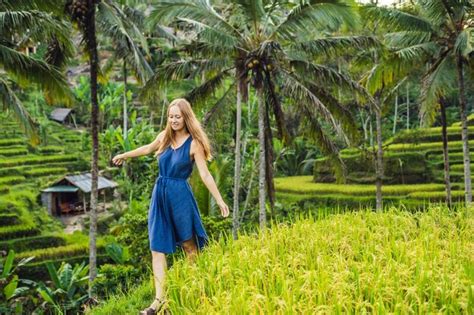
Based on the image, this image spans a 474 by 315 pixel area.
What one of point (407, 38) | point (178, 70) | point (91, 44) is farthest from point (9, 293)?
point (407, 38)

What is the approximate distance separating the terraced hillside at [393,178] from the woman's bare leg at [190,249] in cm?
1402

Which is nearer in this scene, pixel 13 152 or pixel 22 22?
pixel 22 22

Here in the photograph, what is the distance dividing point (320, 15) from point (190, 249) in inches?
269

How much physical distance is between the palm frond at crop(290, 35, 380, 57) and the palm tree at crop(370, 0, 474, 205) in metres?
1.46

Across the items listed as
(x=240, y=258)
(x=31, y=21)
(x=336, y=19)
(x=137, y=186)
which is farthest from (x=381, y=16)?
(x=137, y=186)

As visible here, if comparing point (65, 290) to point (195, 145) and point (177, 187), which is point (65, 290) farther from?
point (195, 145)

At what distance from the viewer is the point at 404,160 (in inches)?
830

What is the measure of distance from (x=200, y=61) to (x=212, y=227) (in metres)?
3.65

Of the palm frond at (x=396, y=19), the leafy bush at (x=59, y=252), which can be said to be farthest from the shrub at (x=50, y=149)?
the palm frond at (x=396, y=19)

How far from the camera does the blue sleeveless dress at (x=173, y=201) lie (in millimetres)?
4426

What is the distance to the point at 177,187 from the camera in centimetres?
445

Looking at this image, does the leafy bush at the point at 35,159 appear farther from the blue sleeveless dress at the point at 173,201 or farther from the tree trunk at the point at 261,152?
the blue sleeveless dress at the point at 173,201

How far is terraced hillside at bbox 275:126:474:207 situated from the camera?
62.9ft

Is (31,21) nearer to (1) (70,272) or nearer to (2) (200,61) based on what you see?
(2) (200,61)
